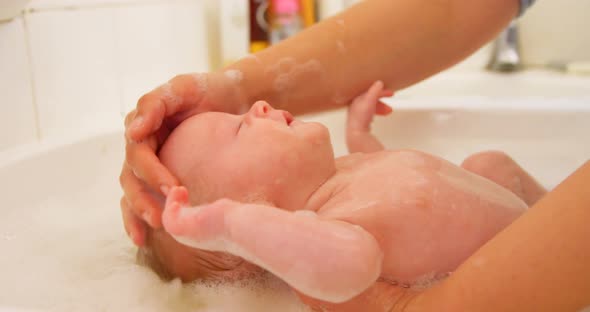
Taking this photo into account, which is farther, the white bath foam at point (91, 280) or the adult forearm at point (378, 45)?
the adult forearm at point (378, 45)

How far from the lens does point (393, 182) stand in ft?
2.57

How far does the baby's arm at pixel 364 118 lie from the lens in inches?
42.4

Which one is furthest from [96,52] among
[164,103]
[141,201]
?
[141,201]

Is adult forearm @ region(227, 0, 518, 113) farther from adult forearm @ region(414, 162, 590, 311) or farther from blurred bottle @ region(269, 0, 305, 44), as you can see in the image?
blurred bottle @ region(269, 0, 305, 44)

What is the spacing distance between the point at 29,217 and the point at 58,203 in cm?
8

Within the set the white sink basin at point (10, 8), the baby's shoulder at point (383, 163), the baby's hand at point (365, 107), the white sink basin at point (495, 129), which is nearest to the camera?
the baby's shoulder at point (383, 163)

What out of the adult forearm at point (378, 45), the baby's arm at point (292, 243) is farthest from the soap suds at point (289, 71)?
the baby's arm at point (292, 243)

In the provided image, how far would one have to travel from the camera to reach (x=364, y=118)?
3.55 feet

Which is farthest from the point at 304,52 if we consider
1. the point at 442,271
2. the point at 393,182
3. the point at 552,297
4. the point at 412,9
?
the point at 552,297

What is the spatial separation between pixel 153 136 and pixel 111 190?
9.8 inches

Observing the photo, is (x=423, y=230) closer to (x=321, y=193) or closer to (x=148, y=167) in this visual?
(x=321, y=193)

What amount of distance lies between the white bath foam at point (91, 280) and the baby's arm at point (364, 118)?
1.27 ft

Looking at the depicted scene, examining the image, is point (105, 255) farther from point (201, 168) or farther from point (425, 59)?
point (425, 59)

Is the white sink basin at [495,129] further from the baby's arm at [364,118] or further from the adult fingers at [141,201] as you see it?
the adult fingers at [141,201]
